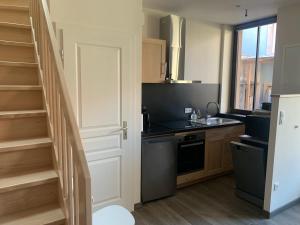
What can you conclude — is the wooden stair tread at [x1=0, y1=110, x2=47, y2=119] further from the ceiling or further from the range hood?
the ceiling

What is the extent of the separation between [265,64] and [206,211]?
2758mm

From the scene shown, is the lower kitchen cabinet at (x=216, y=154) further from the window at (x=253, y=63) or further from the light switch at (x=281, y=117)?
the light switch at (x=281, y=117)

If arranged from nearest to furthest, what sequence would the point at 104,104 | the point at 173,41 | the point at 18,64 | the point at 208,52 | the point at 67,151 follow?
1. the point at 67,151
2. the point at 18,64
3. the point at 104,104
4. the point at 173,41
5. the point at 208,52

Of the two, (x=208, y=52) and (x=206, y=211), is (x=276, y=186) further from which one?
(x=208, y=52)

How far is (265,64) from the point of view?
4.18 meters

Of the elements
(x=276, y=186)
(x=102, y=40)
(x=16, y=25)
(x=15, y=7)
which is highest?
(x=15, y=7)

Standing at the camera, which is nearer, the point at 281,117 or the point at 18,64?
the point at 18,64

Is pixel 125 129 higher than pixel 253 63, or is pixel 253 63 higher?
pixel 253 63

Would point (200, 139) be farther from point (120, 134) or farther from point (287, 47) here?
point (287, 47)

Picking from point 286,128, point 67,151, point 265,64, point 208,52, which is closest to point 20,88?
point 67,151

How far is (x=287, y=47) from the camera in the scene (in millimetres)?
3479

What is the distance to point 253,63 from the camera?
4.35 metres

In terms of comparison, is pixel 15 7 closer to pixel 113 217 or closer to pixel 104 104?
pixel 104 104

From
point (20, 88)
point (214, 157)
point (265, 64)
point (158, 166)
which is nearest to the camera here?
point (20, 88)
